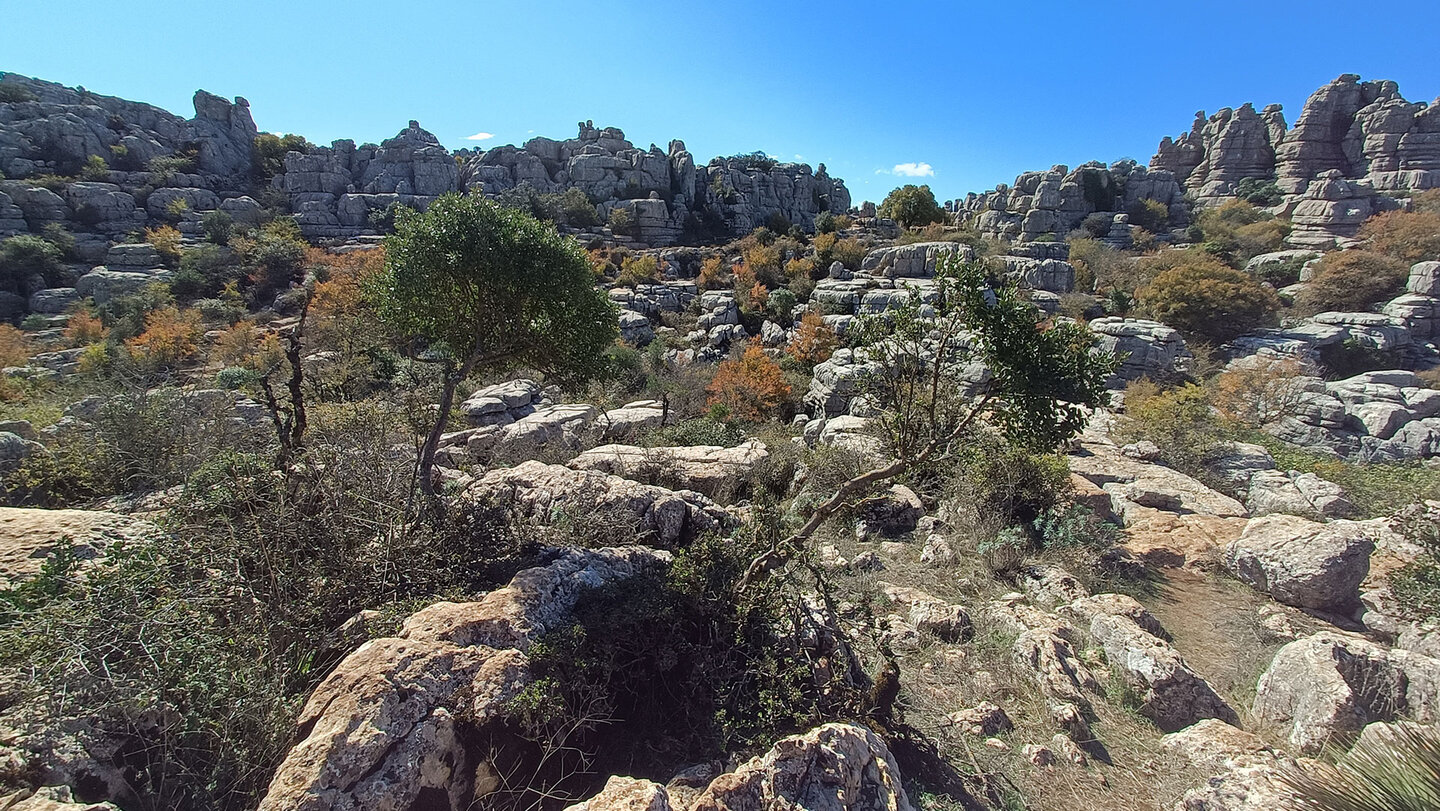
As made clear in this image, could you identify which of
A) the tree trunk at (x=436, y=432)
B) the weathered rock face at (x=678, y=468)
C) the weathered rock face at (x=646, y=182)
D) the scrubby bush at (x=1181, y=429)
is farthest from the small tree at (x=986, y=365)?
the weathered rock face at (x=646, y=182)

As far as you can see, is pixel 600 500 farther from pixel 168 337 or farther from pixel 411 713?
pixel 168 337

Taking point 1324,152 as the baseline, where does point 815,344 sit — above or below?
below

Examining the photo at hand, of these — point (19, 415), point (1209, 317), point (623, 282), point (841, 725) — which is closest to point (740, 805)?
point (841, 725)

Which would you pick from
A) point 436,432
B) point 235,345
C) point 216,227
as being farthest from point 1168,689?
point 216,227

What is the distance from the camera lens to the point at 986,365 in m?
3.51

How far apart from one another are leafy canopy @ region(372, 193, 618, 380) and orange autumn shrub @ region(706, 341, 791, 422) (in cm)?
988

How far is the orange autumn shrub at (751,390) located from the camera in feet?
53.9

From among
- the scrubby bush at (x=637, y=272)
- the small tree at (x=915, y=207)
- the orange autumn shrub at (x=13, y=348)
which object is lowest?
the orange autumn shrub at (x=13, y=348)

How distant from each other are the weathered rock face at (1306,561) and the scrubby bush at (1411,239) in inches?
1163

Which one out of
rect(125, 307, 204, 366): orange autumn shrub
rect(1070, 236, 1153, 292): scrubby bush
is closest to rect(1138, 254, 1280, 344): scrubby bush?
rect(1070, 236, 1153, 292): scrubby bush

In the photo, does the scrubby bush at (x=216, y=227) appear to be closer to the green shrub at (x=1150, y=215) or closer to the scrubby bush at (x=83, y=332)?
the scrubby bush at (x=83, y=332)

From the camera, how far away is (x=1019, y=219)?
128ft

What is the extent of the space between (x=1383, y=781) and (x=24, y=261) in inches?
1782

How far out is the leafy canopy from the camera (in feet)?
18.1
